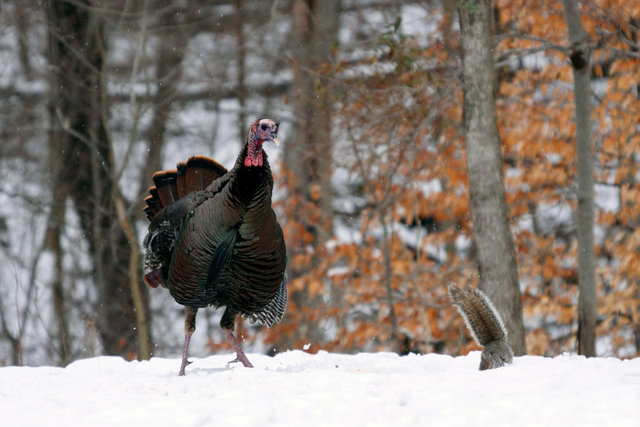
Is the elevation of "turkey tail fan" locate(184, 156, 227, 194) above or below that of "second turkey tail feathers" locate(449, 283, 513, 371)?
above

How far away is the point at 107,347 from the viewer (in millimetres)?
12148

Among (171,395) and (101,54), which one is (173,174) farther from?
(101,54)

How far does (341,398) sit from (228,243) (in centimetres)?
147

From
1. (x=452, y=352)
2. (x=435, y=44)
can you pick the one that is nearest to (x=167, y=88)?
(x=435, y=44)

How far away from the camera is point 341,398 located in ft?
12.9

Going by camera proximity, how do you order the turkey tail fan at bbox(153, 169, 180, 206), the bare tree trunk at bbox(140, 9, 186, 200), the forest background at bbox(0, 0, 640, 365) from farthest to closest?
the bare tree trunk at bbox(140, 9, 186, 200)
the forest background at bbox(0, 0, 640, 365)
the turkey tail fan at bbox(153, 169, 180, 206)

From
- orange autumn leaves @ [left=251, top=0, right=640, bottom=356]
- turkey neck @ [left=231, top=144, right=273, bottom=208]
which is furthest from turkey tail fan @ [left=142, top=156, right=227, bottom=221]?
orange autumn leaves @ [left=251, top=0, right=640, bottom=356]

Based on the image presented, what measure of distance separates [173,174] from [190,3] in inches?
371

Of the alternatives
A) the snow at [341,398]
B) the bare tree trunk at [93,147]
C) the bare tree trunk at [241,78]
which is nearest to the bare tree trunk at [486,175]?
the snow at [341,398]

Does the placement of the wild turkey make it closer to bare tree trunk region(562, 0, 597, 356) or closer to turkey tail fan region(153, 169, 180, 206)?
turkey tail fan region(153, 169, 180, 206)

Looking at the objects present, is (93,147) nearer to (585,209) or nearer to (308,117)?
(308,117)

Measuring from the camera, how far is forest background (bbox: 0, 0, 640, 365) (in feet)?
30.0

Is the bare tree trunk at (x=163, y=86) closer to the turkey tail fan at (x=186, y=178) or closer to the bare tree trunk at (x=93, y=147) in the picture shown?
the bare tree trunk at (x=93, y=147)

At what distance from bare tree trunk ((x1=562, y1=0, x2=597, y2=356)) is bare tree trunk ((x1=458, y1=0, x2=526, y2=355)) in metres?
0.83
